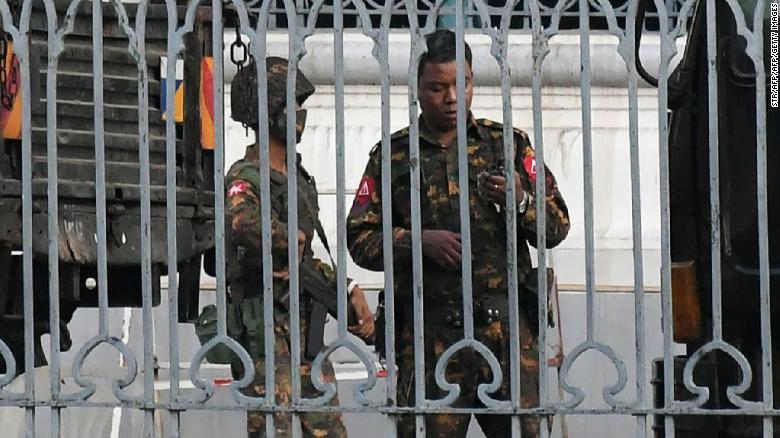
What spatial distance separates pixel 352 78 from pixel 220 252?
5.94m

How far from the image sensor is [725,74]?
6656mm

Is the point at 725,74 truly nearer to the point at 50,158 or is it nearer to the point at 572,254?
the point at 50,158

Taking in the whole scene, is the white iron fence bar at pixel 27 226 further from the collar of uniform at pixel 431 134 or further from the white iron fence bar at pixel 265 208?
the collar of uniform at pixel 431 134

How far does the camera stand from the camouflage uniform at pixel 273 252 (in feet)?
26.3

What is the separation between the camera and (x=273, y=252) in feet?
26.9

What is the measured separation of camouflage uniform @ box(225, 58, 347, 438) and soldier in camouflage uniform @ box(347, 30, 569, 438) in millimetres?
499

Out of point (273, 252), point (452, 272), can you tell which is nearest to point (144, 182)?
point (452, 272)

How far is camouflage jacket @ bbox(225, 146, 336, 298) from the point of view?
8016 millimetres

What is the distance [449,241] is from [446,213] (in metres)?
0.33

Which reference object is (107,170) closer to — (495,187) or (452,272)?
(452,272)

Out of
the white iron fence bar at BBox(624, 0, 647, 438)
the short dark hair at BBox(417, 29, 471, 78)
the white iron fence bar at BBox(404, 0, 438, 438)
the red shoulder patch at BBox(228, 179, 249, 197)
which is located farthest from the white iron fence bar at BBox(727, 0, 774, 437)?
the red shoulder patch at BBox(228, 179, 249, 197)

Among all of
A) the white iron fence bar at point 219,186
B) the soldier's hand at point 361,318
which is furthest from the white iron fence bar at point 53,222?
the soldier's hand at point 361,318

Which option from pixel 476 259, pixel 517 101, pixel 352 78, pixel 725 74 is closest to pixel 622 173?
pixel 517 101

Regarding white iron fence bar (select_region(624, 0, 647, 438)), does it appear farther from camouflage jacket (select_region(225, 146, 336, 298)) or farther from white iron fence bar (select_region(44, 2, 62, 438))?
camouflage jacket (select_region(225, 146, 336, 298))
